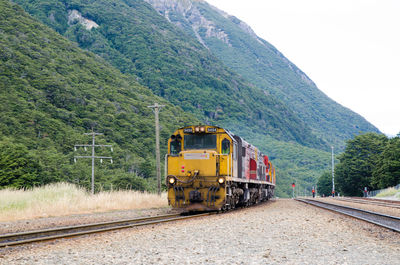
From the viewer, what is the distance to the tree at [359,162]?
89.4 m

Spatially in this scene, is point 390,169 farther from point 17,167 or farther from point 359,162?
point 17,167

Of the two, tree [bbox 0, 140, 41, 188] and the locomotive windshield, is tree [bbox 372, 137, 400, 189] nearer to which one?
tree [bbox 0, 140, 41, 188]

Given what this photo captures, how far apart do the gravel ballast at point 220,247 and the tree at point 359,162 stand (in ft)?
268

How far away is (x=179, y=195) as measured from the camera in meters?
18.6

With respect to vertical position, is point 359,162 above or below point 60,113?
below

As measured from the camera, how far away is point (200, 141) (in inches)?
778

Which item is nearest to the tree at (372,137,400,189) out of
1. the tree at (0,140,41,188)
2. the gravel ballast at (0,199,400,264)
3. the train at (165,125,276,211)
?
the tree at (0,140,41,188)

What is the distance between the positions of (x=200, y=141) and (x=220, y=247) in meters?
10.8

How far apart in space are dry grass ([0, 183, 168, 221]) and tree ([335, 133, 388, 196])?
70.9 metres

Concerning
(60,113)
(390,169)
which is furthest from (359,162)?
(60,113)

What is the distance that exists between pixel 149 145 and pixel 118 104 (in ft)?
81.7

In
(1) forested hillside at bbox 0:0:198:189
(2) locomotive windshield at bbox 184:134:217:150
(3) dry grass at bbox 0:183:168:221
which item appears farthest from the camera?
(1) forested hillside at bbox 0:0:198:189

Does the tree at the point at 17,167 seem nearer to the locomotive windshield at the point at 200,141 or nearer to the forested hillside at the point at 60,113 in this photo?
the forested hillside at the point at 60,113

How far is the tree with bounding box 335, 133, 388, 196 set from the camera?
3521 inches
